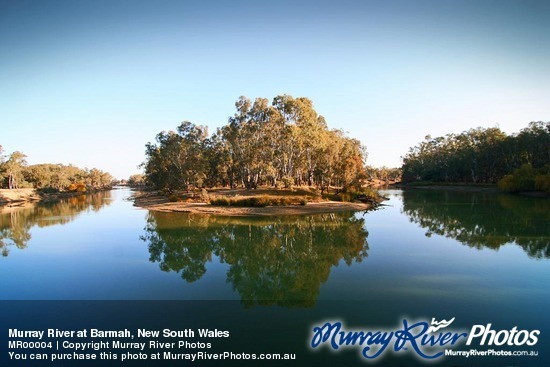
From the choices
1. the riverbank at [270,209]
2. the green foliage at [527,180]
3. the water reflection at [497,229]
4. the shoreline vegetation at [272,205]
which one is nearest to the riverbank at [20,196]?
the shoreline vegetation at [272,205]

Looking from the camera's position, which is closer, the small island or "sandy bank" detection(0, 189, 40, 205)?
the small island

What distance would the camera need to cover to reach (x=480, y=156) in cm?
9625

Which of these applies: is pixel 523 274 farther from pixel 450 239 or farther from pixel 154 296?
pixel 154 296

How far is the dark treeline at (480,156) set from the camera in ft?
273

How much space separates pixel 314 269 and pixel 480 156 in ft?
330

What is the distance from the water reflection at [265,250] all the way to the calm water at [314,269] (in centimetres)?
7

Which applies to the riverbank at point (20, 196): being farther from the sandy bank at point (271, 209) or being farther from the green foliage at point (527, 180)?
the green foliage at point (527, 180)

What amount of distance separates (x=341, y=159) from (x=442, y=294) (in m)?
54.8

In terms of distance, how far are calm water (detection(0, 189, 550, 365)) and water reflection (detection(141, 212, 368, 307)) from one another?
0.07 meters

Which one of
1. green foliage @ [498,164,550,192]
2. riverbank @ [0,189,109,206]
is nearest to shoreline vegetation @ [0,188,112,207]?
riverbank @ [0,189,109,206]

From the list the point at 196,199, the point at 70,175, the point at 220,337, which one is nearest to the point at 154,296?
the point at 220,337

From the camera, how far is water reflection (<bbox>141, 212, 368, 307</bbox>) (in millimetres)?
13922

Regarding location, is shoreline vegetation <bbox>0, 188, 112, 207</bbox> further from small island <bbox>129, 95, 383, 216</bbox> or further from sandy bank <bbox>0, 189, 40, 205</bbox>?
small island <bbox>129, 95, 383, 216</bbox>

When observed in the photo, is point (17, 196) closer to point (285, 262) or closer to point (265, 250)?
point (265, 250)
